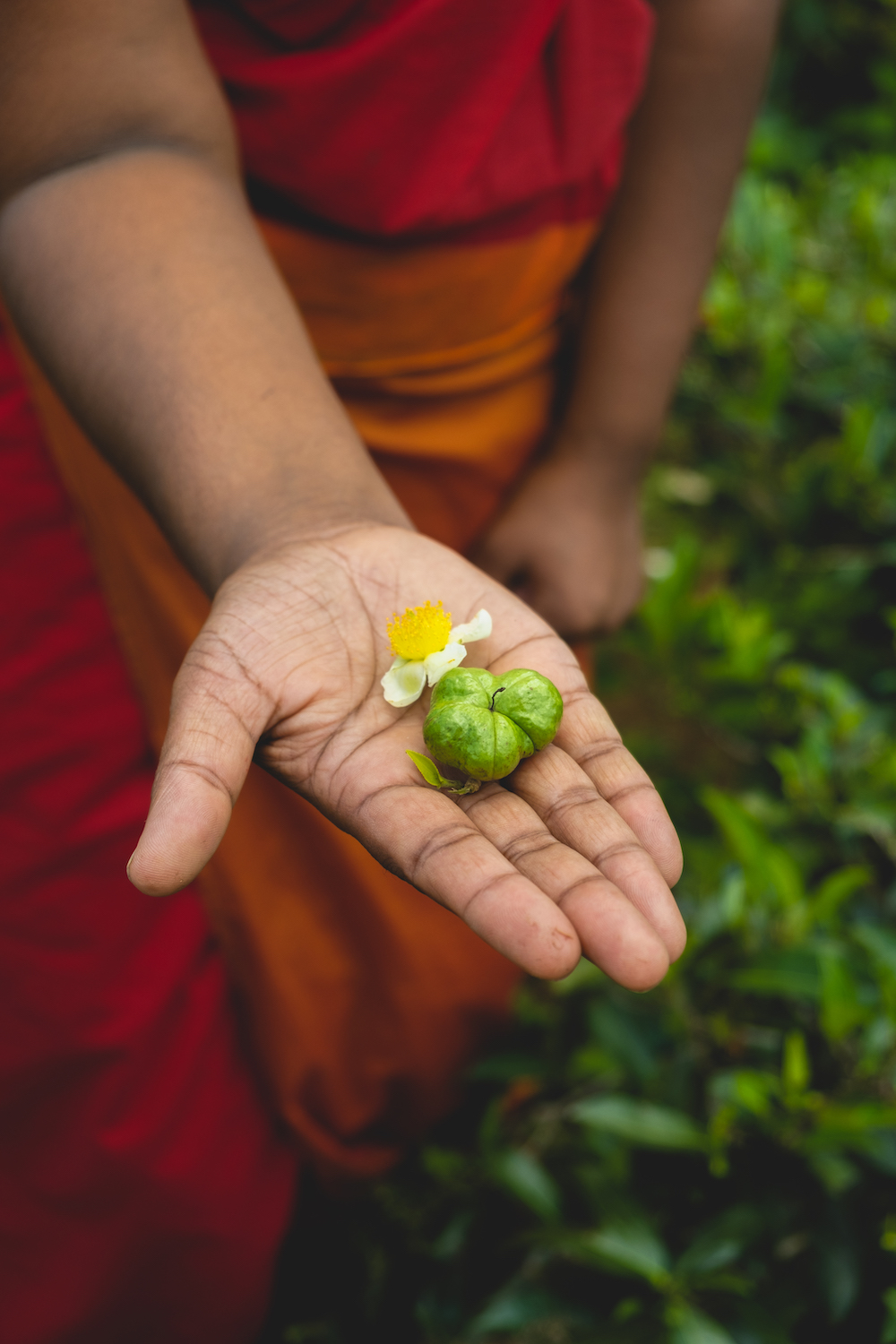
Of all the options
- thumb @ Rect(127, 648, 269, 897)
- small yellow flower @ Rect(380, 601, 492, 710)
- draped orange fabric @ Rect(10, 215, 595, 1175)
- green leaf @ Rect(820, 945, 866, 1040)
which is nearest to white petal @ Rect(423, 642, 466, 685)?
small yellow flower @ Rect(380, 601, 492, 710)

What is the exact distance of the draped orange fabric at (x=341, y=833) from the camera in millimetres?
1550

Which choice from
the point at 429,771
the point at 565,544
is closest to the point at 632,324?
the point at 565,544

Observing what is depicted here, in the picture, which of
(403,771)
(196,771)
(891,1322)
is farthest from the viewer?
(891,1322)

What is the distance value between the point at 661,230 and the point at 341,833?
1382 millimetres

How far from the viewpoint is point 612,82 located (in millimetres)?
1638

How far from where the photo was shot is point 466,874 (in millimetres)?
991

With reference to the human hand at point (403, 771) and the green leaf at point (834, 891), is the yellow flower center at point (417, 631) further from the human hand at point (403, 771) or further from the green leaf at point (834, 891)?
the green leaf at point (834, 891)

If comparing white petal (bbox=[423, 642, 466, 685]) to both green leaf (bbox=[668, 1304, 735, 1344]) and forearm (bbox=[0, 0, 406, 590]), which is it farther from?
green leaf (bbox=[668, 1304, 735, 1344])

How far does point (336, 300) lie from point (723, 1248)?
1661mm

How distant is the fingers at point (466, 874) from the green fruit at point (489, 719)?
0.08 metres

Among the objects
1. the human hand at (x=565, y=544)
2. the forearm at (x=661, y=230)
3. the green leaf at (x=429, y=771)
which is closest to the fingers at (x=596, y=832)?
the green leaf at (x=429, y=771)

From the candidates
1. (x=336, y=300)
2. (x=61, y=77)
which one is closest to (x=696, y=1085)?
(x=336, y=300)

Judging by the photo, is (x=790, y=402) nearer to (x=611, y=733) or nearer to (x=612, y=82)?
(x=612, y=82)

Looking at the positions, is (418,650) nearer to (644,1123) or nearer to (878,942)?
(644,1123)
